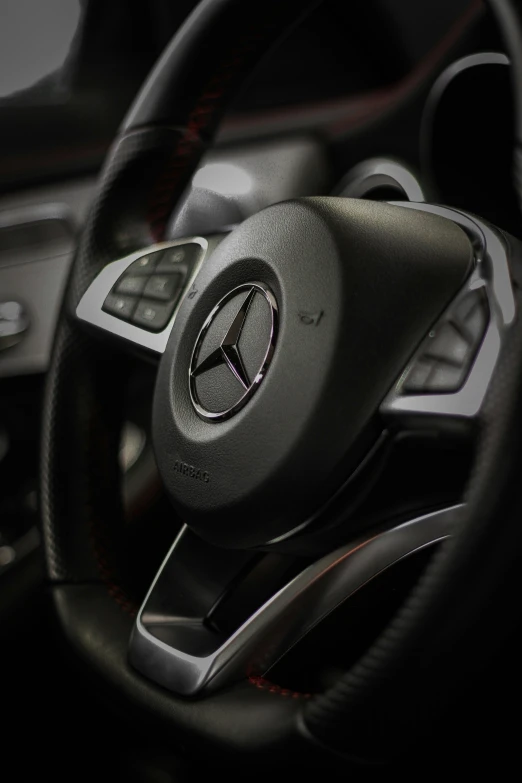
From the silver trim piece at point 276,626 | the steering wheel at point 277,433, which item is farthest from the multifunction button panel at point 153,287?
the silver trim piece at point 276,626

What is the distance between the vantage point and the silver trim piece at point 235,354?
0.64 meters

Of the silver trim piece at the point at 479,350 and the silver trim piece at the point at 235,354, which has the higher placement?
the silver trim piece at the point at 479,350

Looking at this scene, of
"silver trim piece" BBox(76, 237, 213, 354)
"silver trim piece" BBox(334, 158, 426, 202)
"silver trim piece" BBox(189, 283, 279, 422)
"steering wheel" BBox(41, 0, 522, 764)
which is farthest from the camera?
"silver trim piece" BBox(334, 158, 426, 202)

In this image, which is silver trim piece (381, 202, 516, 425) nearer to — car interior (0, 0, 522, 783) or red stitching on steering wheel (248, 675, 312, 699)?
car interior (0, 0, 522, 783)

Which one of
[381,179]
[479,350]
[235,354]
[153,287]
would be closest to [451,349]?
[479,350]

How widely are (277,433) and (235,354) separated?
3.4 inches

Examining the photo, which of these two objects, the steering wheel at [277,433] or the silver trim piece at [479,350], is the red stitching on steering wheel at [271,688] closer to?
the steering wheel at [277,433]

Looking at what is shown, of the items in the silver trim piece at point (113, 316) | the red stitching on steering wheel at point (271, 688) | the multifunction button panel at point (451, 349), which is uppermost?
the multifunction button panel at point (451, 349)

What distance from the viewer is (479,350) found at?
54 centimetres

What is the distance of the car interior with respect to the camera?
0.53 m

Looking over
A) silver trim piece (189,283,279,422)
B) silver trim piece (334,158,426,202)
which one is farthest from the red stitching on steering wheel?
silver trim piece (334,158,426,202)

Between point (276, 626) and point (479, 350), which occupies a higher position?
point (479, 350)

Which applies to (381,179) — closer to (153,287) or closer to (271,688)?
(153,287)

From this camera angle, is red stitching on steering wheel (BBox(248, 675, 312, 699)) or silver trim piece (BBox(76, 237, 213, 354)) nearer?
red stitching on steering wheel (BBox(248, 675, 312, 699))
